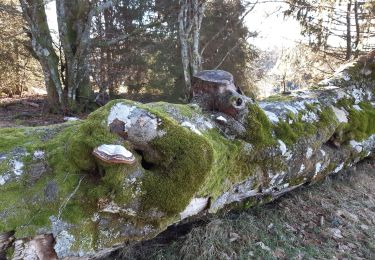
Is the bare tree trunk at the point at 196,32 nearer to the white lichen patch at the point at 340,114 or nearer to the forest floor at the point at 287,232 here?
the white lichen patch at the point at 340,114

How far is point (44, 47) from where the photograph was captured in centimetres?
995

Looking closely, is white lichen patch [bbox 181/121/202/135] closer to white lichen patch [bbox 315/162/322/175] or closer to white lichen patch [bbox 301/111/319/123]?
white lichen patch [bbox 301/111/319/123]

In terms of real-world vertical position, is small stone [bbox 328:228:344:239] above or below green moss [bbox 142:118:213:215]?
below

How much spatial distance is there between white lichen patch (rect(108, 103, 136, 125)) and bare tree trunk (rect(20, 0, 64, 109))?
8.48 meters

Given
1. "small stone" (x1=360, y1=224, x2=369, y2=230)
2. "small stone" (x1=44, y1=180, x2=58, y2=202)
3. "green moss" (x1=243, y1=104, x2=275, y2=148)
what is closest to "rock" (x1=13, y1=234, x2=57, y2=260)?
"small stone" (x1=44, y1=180, x2=58, y2=202)

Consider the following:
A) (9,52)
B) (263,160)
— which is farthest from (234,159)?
(9,52)

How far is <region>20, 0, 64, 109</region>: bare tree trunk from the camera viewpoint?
31.4 ft

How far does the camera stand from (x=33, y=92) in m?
17.5

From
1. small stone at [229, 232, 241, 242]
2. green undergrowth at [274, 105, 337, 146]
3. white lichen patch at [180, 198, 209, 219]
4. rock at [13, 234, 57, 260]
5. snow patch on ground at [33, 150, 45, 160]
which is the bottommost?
small stone at [229, 232, 241, 242]

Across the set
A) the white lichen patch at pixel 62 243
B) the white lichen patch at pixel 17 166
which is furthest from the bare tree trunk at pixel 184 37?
the white lichen patch at pixel 62 243

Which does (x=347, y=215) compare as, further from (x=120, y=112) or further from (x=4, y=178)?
(x=4, y=178)

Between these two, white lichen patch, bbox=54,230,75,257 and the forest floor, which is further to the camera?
the forest floor

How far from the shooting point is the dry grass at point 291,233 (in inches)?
129

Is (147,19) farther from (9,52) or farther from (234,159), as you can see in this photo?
(234,159)
